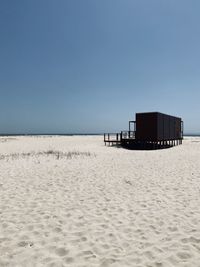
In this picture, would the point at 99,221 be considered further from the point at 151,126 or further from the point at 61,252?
the point at 151,126

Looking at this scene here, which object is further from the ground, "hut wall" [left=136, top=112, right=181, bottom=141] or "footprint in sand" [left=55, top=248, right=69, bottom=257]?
"hut wall" [left=136, top=112, right=181, bottom=141]

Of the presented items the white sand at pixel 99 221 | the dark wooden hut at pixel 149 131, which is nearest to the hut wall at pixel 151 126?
the dark wooden hut at pixel 149 131

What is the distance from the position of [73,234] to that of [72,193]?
3380 mm

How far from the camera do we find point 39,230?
18.2ft

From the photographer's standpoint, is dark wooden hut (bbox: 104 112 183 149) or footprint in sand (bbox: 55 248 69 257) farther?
dark wooden hut (bbox: 104 112 183 149)

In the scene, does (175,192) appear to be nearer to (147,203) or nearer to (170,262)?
(147,203)

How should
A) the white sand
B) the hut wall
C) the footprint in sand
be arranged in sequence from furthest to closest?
the hut wall
the footprint in sand
the white sand

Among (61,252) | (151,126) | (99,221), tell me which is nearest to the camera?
(61,252)

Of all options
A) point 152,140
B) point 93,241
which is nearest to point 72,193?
point 93,241

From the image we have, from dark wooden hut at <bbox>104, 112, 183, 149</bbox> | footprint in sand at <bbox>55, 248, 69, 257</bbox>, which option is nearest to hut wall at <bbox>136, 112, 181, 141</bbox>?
dark wooden hut at <bbox>104, 112, 183, 149</bbox>

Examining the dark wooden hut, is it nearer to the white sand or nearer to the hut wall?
the hut wall

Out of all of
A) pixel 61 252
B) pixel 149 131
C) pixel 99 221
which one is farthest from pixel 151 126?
pixel 61 252

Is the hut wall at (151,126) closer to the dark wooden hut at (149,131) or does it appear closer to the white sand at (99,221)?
the dark wooden hut at (149,131)

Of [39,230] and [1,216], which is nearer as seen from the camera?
[39,230]
